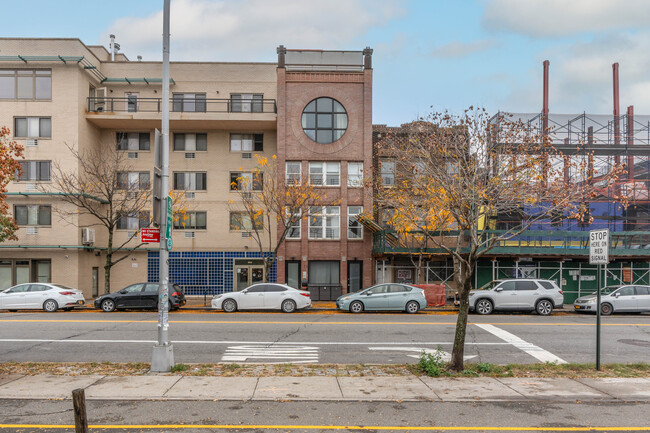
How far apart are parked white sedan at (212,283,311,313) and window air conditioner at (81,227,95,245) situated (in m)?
10.4

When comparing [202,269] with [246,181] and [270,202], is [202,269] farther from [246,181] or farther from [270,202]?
[270,202]

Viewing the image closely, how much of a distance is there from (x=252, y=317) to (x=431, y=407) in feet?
42.8

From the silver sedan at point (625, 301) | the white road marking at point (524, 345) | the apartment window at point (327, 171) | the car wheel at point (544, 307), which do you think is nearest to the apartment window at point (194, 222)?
the apartment window at point (327, 171)

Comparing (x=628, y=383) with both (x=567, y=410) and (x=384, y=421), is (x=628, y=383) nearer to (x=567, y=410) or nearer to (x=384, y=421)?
(x=567, y=410)

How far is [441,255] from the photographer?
28078mm

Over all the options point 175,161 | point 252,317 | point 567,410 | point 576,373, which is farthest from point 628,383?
point 175,161

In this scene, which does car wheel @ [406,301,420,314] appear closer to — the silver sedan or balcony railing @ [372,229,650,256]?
balcony railing @ [372,229,650,256]

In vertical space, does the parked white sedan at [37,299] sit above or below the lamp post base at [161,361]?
below

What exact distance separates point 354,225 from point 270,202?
18.3 feet

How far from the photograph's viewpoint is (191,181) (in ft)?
102

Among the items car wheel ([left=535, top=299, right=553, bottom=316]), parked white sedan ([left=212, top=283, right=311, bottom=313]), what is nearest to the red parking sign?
parked white sedan ([left=212, top=283, right=311, bottom=313])

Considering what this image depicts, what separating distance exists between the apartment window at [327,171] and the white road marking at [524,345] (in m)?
14.2

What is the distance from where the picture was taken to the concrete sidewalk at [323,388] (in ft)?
28.6

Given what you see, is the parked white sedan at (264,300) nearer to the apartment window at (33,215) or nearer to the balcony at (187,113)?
the balcony at (187,113)
